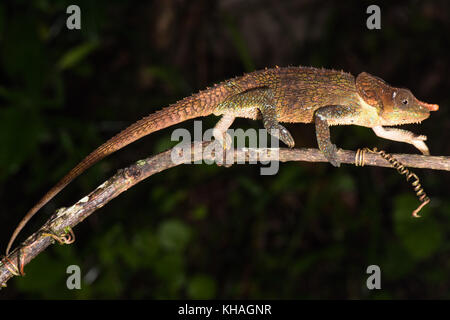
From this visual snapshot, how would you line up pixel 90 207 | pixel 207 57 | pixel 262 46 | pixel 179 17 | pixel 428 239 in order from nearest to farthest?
1. pixel 90 207
2. pixel 428 239
3. pixel 179 17
4. pixel 207 57
5. pixel 262 46

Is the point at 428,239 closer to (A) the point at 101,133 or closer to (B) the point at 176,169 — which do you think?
(B) the point at 176,169

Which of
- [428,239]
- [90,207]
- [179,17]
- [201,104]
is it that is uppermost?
[179,17]

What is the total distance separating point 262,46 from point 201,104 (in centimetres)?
348

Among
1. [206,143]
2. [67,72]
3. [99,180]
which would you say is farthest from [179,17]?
[206,143]

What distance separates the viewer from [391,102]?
1661mm

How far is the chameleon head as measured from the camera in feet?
5.37

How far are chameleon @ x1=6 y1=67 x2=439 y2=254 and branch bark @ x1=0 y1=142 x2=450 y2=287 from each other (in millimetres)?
146

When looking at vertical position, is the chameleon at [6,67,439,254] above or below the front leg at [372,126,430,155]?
above

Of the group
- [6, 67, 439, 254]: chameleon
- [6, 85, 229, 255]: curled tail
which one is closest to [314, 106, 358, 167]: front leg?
[6, 67, 439, 254]: chameleon

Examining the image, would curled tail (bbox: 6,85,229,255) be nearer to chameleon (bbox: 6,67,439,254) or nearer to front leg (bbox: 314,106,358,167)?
chameleon (bbox: 6,67,439,254)

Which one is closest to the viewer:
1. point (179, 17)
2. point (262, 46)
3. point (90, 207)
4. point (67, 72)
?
point (90, 207)

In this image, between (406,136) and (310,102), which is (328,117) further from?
(406,136)

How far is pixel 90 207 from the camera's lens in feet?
4.23

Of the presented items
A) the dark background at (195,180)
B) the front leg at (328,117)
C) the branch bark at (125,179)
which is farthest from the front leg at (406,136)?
the dark background at (195,180)
